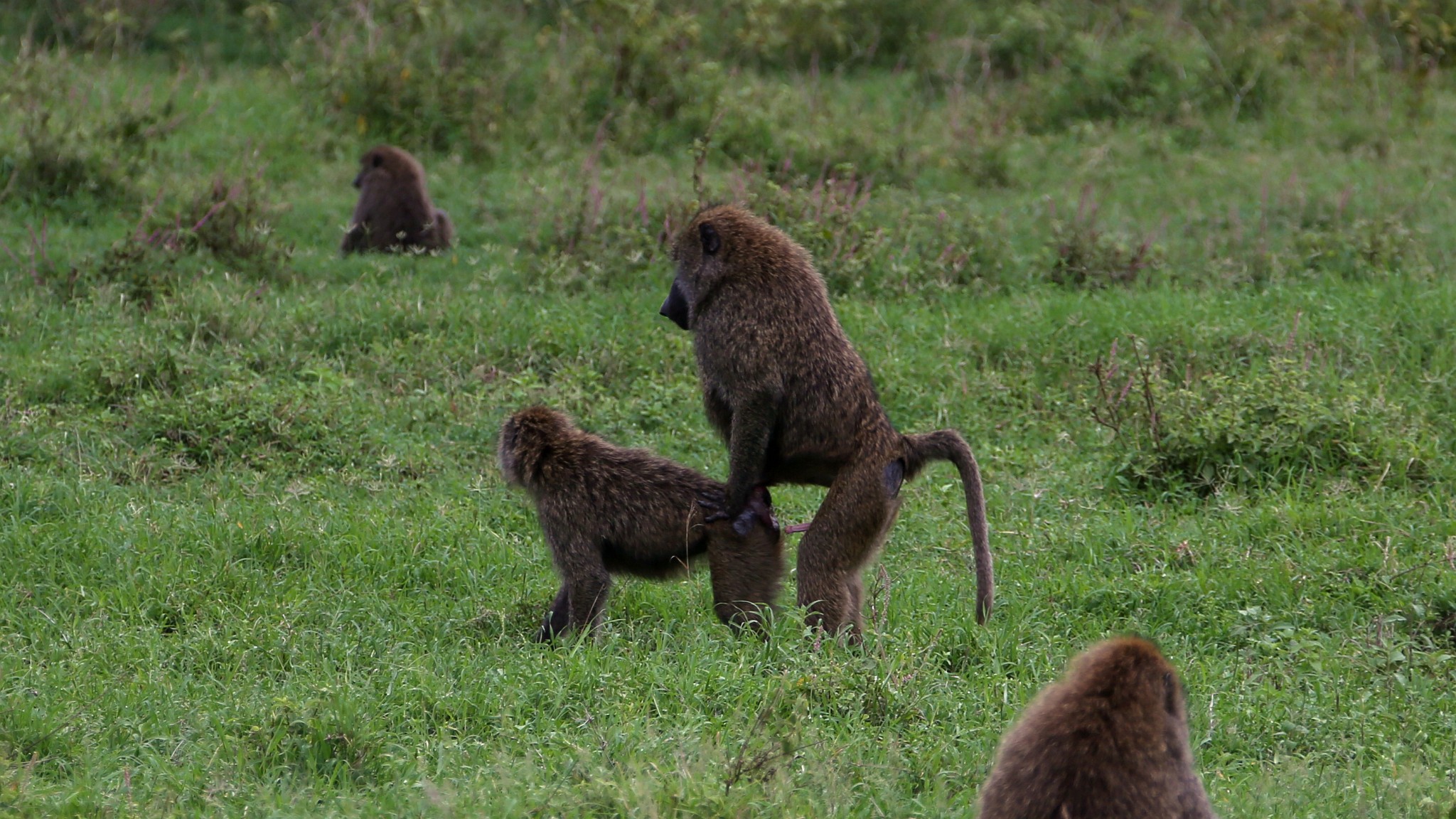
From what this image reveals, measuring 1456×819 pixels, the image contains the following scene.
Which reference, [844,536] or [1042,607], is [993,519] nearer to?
[1042,607]

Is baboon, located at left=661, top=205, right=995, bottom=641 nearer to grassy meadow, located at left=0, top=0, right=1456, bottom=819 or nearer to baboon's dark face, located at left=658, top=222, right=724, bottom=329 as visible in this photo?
baboon's dark face, located at left=658, top=222, right=724, bottom=329

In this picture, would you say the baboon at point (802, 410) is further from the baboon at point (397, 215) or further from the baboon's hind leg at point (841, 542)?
the baboon at point (397, 215)

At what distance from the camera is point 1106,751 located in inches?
119

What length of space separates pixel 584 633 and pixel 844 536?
83 centimetres

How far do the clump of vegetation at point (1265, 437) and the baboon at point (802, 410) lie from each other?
192 cm

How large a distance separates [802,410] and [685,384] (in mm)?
2563

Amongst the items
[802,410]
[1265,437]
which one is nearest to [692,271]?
[802,410]

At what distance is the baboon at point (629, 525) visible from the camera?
488 cm

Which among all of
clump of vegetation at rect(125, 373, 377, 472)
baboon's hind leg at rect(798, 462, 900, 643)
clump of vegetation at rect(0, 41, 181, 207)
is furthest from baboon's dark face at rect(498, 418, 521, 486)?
clump of vegetation at rect(0, 41, 181, 207)

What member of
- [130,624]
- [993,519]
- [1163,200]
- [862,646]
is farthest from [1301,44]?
[130,624]

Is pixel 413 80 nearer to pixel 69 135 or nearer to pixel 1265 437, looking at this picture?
pixel 69 135

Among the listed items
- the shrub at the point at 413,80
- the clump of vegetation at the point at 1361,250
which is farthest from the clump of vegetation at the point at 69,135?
the clump of vegetation at the point at 1361,250

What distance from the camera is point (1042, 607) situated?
5.28 metres

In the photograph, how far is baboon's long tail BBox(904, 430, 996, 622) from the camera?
4.61 m
